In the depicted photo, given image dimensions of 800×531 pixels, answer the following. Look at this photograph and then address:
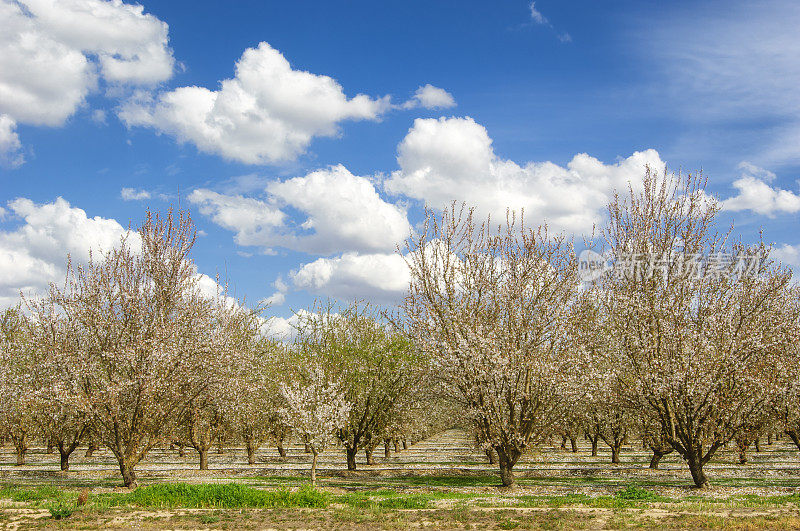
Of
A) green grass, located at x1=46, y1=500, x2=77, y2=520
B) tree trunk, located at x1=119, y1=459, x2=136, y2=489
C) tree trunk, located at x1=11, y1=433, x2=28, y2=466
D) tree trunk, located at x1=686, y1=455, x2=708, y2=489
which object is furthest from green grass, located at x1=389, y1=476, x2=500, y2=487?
tree trunk, located at x1=11, y1=433, x2=28, y2=466

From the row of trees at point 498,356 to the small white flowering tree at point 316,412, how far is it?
0.11 m

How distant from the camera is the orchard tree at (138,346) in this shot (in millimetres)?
24281

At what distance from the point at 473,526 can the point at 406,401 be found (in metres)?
18.0

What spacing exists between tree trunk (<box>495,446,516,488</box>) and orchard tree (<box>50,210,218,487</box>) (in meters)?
13.8

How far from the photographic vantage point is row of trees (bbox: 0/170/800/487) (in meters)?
24.5

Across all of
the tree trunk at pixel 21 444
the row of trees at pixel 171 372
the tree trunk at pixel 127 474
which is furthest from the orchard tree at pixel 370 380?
the tree trunk at pixel 21 444

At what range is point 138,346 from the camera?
24562 millimetres

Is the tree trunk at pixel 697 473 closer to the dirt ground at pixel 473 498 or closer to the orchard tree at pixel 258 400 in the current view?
the dirt ground at pixel 473 498

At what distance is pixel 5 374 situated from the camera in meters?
33.5

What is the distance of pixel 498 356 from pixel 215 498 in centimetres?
1268

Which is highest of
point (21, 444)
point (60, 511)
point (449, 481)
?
point (60, 511)

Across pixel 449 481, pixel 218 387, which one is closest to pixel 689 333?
pixel 449 481

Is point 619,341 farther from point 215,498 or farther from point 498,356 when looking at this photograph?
point 215,498

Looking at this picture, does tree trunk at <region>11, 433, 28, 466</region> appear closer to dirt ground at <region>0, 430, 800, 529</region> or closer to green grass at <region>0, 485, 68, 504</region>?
dirt ground at <region>0, 430, 800, 529</region>
